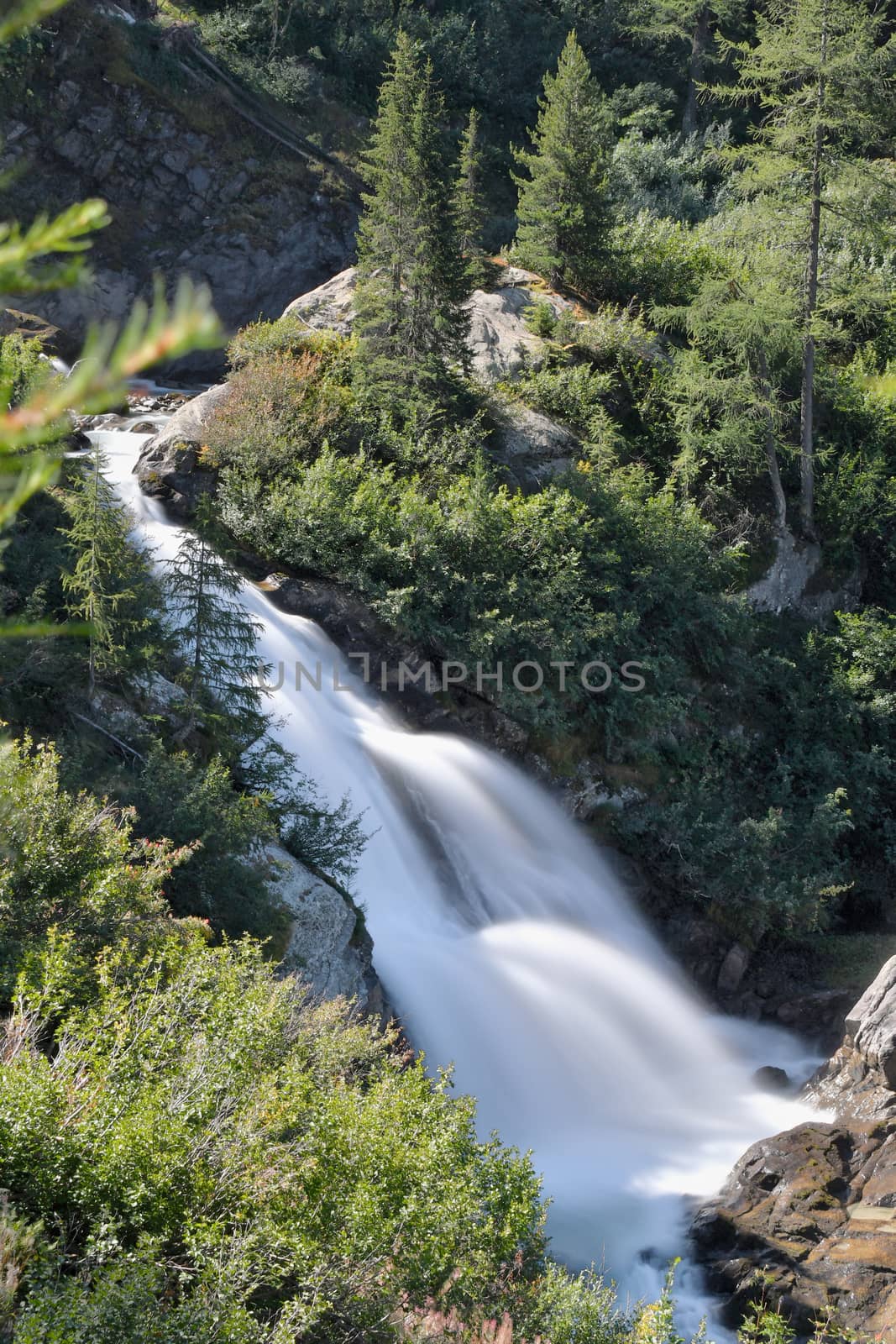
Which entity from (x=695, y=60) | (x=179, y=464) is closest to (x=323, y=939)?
(x=179, y=464)

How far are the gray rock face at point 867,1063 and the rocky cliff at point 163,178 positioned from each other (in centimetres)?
2092

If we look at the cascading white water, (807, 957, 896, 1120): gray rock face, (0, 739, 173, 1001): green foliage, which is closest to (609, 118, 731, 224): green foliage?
the cascading white water

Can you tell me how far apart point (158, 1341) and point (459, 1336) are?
→ 157 centimetres

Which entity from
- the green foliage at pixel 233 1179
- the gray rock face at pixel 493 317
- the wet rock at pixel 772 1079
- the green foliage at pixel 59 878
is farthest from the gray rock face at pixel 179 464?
the wet rock at pixel 772 1079

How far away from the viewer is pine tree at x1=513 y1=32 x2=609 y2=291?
64.5ft

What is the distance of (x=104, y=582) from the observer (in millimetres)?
10312

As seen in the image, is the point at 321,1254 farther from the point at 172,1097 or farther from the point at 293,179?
the point at 293,179

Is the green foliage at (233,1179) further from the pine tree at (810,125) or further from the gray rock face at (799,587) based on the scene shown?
the pine tree at (810,125)

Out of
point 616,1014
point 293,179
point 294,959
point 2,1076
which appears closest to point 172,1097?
point 2,1076

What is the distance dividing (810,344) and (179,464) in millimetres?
11681

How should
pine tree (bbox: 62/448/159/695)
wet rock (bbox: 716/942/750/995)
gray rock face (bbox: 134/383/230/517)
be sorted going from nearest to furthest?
pine tree (bbox: 62/448/159/695) → wet rock (bbox: 716/942/750/995) → gray rock face (bbox: 134/383/230/517)

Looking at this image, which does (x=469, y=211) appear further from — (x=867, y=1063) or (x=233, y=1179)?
(x=233, y=1179)

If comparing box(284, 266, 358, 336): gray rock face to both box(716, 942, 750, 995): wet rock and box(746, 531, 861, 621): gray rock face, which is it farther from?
box(716, 942, 750, 995): wet rock

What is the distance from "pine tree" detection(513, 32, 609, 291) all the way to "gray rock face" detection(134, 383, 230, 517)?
8.06 meters
